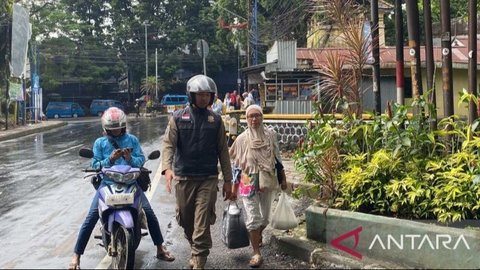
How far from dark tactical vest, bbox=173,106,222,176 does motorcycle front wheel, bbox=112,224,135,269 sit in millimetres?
730

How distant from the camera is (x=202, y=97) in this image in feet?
16.2

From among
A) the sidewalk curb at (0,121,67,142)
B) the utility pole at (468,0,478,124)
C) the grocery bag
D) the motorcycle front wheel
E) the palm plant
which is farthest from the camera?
the sidewalk curb at (0,121,67,142)

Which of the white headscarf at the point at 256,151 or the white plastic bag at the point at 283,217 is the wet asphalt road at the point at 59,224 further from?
the white headscarf at the point at 256,151

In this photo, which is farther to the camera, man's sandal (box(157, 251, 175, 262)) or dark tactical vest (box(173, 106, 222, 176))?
man's sandal (box(157, 251, 175, 262))

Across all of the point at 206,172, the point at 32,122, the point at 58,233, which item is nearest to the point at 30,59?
the point at 32,122

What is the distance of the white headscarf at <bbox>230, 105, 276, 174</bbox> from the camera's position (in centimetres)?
548

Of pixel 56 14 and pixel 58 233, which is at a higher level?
pixel 56 14

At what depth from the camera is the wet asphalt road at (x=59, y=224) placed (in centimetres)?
543

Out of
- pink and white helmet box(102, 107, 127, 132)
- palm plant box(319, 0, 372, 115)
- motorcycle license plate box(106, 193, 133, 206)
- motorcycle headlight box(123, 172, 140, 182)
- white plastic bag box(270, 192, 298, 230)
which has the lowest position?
white plastic bag box(270, 192, 298, 230)

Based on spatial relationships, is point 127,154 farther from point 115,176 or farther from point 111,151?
point 115,176

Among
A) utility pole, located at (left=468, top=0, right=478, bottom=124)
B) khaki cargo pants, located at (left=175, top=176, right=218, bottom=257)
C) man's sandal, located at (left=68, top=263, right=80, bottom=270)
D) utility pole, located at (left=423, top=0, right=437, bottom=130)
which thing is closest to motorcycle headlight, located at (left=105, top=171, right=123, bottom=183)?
khaki cargo pants, located at (left=175, top=176, right=218, bottom=257)

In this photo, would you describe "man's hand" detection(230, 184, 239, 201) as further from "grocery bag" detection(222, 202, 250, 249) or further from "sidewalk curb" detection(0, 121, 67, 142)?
"sidewalk curb" detection(0, 121, 67, 142)

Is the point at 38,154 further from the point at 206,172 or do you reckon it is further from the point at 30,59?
the point at 30,59

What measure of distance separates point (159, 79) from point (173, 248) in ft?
150
